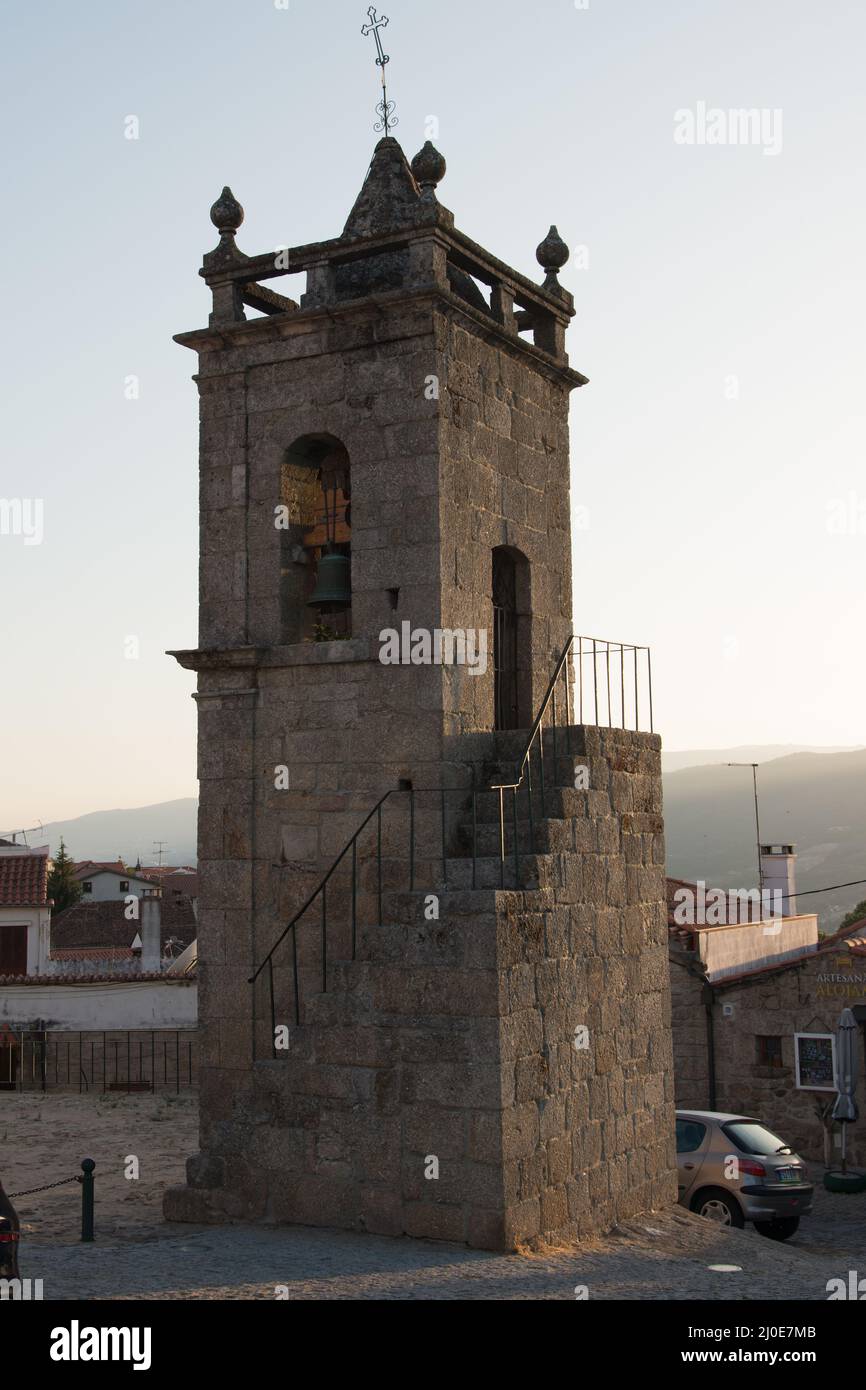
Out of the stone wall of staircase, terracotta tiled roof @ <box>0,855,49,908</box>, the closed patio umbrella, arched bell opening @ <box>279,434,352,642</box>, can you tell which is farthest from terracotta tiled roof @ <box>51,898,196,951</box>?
the stone wall of staircase

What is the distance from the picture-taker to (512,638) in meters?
12.9

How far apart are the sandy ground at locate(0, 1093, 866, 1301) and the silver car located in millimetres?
917

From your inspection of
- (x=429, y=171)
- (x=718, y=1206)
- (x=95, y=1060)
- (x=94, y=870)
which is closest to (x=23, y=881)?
(x=95, y=1060)

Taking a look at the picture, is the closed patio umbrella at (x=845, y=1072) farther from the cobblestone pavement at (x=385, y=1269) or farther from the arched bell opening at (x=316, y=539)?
the arched bell opening at (x=316, y=539)

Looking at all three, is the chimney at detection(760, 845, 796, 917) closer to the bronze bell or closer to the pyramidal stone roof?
the bronze bell

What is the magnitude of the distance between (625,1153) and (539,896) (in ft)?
8.39

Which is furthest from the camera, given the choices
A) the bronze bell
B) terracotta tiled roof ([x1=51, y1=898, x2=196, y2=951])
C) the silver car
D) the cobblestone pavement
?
terracotta tiled roof ([x1=51, y1=898, x2=196, y2=951])

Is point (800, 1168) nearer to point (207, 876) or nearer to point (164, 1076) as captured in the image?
point (207, 876)

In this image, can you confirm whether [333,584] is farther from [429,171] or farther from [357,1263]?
[357,1263]

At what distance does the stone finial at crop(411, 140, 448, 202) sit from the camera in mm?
11531

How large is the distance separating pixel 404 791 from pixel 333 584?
1.88 metres

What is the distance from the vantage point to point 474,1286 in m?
8.66
